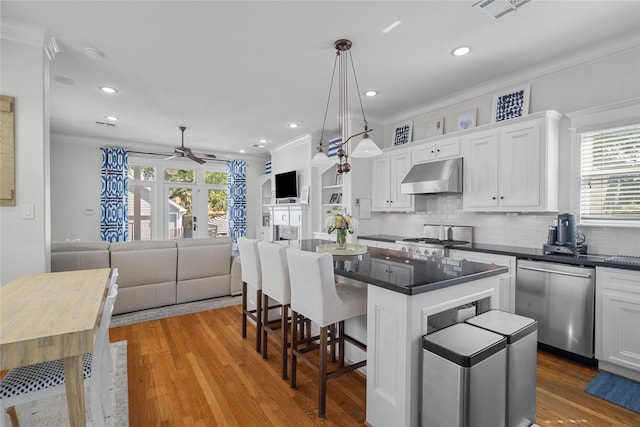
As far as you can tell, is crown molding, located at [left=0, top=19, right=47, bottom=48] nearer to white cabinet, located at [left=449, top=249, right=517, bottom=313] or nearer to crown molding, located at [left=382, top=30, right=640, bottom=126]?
crown molding, located at [left=382, top=30, right=640, bottom=126]

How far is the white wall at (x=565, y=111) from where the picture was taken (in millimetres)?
2684

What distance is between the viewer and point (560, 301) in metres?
2.61

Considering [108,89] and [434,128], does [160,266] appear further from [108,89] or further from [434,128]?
[434,128]

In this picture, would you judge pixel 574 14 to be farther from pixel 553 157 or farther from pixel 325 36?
pixel 325 36

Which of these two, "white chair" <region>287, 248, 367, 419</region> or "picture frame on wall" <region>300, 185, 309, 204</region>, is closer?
"white chair" <region>287, 248, 367, 419</region>

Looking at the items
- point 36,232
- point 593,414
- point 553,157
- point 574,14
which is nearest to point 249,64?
point 36,232

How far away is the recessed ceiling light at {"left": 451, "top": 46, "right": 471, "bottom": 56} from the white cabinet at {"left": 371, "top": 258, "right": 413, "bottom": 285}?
2104 millimetres

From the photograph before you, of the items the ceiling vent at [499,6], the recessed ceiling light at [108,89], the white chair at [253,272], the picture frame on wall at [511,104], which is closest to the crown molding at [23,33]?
the recessed ceiling light at [108,89]

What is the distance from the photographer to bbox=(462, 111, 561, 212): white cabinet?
2980 millimetres

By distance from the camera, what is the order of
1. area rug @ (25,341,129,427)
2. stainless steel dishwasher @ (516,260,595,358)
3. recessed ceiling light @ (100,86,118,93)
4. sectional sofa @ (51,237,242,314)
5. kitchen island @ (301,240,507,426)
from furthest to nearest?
recessed ceiling light @ (100,86,118,93) < sectional sofa @ (51,237,242,314) < stainless steel dishwasher @ (516,260,595,358) < area rug @ (25,341,129,427) < kitchen island @ (301,240,507,426)

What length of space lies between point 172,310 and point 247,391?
2216mm

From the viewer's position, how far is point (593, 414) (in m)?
1.95

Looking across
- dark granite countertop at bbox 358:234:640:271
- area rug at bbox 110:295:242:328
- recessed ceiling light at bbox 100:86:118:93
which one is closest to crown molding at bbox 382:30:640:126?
dark granite countertop at bbox 358:234:640:271

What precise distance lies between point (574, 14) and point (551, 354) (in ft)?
9.32
